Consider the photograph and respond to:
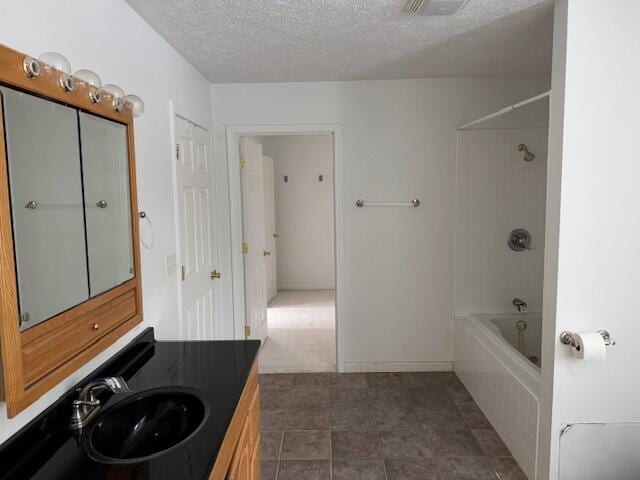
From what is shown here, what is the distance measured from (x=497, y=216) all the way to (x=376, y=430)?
185 centimetres

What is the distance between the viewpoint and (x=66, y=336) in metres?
1.29

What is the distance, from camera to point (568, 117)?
1.85 m

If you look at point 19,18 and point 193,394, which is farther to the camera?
point 193,394

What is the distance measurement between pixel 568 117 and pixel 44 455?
2255mm

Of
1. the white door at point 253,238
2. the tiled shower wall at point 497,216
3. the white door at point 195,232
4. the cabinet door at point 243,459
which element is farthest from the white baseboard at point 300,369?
the cabinet door at point 243,459

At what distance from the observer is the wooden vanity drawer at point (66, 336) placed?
1.13 m

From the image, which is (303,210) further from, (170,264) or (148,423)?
(148,423)

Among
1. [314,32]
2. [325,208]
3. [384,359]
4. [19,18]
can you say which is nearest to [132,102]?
[19,18]

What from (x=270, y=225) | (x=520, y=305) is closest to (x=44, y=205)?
(x=520, y=305)

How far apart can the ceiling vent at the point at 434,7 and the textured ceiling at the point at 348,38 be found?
0.05 m

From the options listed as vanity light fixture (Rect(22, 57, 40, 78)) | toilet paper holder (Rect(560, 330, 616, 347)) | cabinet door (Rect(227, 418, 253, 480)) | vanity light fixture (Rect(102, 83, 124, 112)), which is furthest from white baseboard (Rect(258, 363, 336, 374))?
vanity light fixture (Rect(22, 57, 40, 78))

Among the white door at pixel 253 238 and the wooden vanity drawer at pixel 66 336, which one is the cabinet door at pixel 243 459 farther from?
the white door at pixel 253 238

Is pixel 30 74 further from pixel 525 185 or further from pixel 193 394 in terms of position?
pixel 525 185

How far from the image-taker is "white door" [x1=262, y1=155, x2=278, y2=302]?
5570 millimetres
